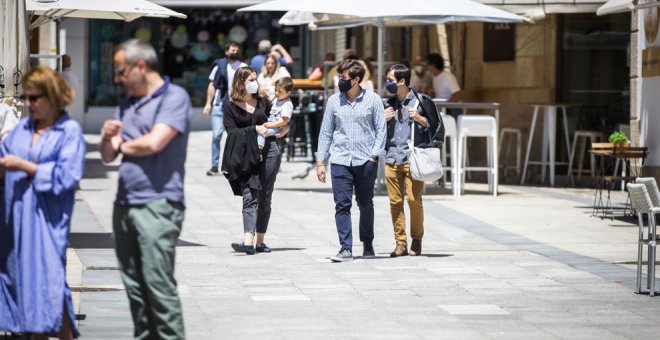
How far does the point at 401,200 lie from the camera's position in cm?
1345

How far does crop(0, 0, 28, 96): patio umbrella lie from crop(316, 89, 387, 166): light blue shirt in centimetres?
256

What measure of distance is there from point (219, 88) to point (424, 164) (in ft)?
31.7

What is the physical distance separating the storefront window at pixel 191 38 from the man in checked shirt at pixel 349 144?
25.3 m

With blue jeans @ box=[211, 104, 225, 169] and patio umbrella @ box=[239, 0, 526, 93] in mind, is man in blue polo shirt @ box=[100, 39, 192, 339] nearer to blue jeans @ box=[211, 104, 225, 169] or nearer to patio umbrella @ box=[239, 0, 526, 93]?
patio umbrella @ box=[239, 0, 526, 93]

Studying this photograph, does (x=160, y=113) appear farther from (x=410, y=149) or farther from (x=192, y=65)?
(x=192, y=65)

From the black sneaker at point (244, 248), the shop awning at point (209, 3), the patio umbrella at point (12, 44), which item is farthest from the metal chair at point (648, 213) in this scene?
the shop awning at point (209, 3)

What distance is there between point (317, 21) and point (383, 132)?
27.1ft

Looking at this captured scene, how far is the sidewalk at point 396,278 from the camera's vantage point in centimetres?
945

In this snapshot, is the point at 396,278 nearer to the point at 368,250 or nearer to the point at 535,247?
the point at 368,250

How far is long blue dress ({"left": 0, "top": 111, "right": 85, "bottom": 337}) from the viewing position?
753cm

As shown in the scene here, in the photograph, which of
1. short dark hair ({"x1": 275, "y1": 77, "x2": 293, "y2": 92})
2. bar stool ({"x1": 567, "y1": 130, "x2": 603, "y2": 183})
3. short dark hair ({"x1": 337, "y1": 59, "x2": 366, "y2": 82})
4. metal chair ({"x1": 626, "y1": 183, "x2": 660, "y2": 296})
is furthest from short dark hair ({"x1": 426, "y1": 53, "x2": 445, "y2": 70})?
metal chair ({"x1": 626, "y1": 183, "x2": 660, "y2": 296})

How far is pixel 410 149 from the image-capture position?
44.5 feet

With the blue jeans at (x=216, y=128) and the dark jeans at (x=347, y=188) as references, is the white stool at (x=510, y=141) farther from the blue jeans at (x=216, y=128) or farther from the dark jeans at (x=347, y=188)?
the dark jeans at (x=347, y=188)

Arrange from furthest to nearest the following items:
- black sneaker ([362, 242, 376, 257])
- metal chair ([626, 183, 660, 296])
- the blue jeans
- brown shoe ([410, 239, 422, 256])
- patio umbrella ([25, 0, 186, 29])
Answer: the blue jeans < brown shoe ([410, 239, 422, 256]) < black sneaker ([362, 242, 376, 257]) < patio umbrella ([25, 0, 186, 29]) < metal chair ([626, 183, 660, 296])
